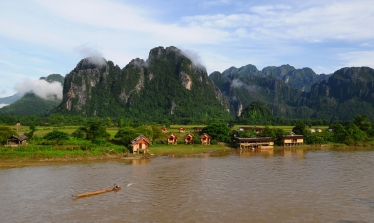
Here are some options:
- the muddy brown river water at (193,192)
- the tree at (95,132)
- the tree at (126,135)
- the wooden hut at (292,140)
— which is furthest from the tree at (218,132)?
the muddy brown river water at (193,192)

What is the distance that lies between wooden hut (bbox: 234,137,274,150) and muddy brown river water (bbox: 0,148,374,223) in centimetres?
1264

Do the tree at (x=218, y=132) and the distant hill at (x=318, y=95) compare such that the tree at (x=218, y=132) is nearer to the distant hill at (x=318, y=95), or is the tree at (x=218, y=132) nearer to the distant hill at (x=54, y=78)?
the distant hill at (x=318, y=95)

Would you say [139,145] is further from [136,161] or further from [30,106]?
[30,106]

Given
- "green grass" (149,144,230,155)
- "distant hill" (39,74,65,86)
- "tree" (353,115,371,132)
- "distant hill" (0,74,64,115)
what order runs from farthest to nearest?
"distant hill" (39,74,65,86), "distant hill" (0,74,64,115), "tree" (353,115,371,132), "green grass" (149,144,230,155)

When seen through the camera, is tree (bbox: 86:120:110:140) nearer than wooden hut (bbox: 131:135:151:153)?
No

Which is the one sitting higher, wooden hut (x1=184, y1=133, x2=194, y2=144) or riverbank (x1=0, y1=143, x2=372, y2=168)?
wooden hut (x1=184, y1=133, x2=194, y2=144)

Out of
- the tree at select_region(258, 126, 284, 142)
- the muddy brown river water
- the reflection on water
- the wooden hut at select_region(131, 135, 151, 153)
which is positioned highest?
the tree at select_region(258, 126, 284, 142)

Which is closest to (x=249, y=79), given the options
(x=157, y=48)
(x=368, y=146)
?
(x=157, y=48)

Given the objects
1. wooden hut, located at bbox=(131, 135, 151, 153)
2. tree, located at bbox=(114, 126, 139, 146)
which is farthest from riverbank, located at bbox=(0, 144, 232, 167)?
tree, located at bbox=(114, 126, 139, 146)

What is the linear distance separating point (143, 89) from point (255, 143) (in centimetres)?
7933

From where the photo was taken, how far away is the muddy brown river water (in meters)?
15.2

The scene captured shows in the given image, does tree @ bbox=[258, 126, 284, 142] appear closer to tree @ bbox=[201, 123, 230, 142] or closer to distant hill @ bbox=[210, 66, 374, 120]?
tree @ bbox=[201, 123, 230, 142]

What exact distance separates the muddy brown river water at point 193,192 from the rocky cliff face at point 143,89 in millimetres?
76718

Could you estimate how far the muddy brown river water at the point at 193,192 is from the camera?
597 inches
